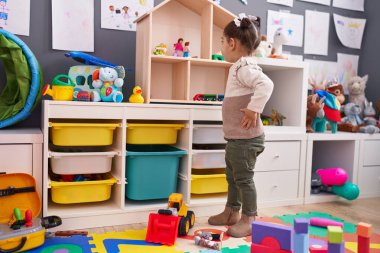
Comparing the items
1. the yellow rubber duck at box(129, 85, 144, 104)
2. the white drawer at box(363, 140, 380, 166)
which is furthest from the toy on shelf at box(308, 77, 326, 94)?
the yellow rubber duck at box(129, 85, 144, 104)

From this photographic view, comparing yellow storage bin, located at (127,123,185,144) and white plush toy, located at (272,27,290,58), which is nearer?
Result: yellow storage bin, located at (127,123,185,144)

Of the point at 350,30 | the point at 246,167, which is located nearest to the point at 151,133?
the point at 246,167

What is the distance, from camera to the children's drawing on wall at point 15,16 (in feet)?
6.67

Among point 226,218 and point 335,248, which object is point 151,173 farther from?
point 335,248

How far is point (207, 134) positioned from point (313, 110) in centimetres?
85

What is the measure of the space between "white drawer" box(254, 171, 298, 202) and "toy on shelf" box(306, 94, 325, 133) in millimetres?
400

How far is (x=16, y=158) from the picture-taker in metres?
1.72

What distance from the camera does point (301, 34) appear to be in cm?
283

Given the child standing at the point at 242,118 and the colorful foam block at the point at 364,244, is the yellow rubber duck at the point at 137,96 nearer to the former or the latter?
the child standing at the point at 242,118

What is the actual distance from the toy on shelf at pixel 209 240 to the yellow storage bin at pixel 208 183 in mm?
417

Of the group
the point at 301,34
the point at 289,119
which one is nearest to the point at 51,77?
the point at 289,119

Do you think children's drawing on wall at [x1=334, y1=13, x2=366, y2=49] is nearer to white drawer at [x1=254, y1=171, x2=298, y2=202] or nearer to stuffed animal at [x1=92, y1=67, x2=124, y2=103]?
white drawer at [x1=254, y1=171, x2=298, y2=202]

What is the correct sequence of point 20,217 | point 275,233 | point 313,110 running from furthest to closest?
point 313,110, point 20,217, point 275,233

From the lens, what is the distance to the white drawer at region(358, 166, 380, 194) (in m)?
2.58
